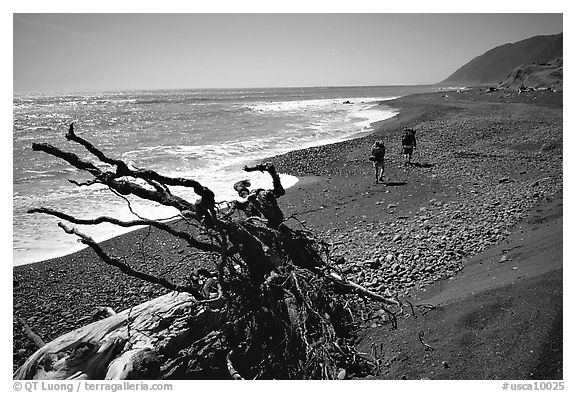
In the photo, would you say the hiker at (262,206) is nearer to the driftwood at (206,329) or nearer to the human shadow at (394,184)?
the driftwood at (206,329)

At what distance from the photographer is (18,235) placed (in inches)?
220

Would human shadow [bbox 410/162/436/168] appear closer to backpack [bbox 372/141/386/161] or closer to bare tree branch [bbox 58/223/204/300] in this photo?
backpack [bbox 372/141/386/161]

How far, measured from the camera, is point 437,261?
425cm

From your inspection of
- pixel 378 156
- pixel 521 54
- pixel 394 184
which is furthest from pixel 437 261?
pixel 521 54

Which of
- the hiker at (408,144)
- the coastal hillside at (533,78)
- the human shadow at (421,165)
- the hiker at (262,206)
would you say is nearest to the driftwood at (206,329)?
the hiker at (262,206)

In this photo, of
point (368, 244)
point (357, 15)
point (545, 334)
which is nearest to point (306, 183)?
point (368, 244)

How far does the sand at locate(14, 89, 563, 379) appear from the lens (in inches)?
118

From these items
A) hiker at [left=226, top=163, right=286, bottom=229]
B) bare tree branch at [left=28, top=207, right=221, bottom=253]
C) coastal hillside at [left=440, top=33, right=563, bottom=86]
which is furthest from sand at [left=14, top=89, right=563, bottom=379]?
coastal hillside at [left=440, top=33, right=563, bottom=86]

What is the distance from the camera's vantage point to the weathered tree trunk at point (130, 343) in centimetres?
306

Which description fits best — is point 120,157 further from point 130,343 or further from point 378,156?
point 130,343

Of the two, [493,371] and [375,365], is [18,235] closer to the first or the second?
[375,365]

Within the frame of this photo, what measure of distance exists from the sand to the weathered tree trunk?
640mm

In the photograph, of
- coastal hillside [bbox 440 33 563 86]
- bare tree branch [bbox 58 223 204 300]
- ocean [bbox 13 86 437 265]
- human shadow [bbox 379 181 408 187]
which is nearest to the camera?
bare tree branch [bbox 58 223 204 300]

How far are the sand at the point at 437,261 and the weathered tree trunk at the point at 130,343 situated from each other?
640 mm
